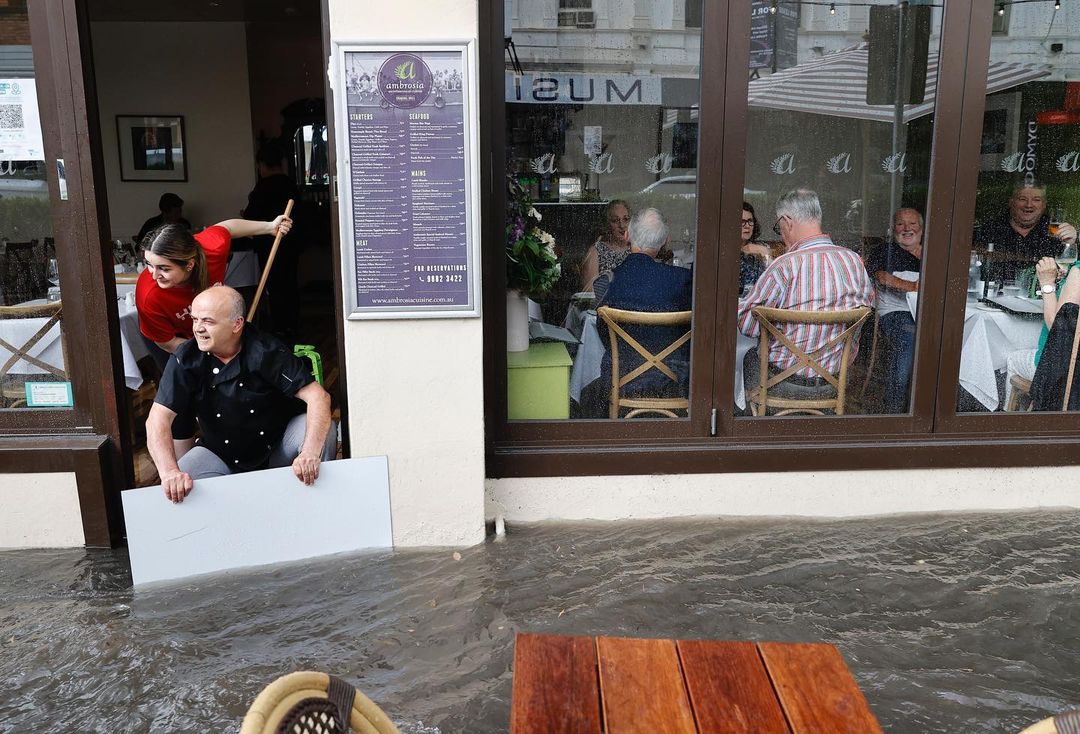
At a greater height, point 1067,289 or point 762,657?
point 1067,289

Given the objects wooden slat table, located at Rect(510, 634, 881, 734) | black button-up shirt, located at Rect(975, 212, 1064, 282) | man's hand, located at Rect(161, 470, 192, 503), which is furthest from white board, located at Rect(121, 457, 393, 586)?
black button-up shirt, located at Rect(975, 212, 1064, 282)

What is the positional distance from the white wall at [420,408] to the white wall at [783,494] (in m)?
0.30

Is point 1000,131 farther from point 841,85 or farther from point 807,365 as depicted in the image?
point 807,365

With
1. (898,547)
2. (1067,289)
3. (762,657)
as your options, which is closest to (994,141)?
(1067,289)

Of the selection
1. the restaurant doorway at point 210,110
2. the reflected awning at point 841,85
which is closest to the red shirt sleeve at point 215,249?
the reflected awning at point 841,85

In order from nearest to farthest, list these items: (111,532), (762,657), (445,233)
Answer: (762,657)
(445,233)
(111,532)

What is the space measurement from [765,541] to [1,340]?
3.44 metres

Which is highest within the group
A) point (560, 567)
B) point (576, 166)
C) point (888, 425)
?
point (576, 166)

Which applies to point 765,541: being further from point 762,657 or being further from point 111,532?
point 111,532

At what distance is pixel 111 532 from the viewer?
153 inches

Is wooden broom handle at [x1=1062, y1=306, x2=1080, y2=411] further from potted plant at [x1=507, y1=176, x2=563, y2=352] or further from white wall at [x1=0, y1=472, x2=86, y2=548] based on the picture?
white wall at [x1=0, y1=472, x2=86, y2=548]

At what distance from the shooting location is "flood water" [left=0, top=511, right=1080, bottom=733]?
109 inches

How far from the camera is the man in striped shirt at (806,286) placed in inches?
161

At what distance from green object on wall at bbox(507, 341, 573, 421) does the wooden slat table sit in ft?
7.32
